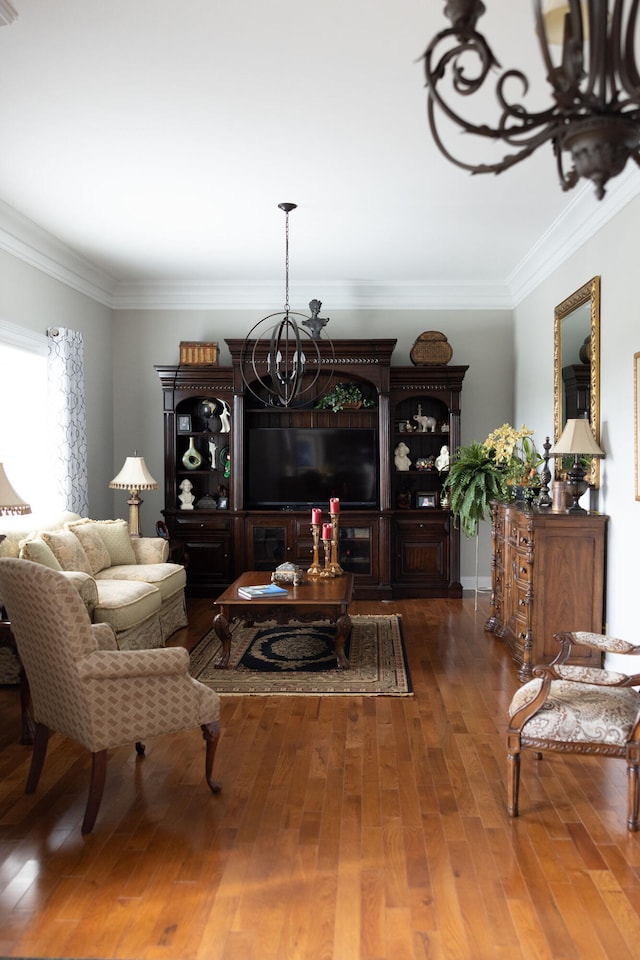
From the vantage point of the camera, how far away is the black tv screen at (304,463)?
7.82 metres

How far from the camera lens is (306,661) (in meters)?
5.24

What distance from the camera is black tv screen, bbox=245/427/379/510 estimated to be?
7.82 meters

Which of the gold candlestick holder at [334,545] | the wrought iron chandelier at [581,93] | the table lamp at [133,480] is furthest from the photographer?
the table lamp at [133,480]

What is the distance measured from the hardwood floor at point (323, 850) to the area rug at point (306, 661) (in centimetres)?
45

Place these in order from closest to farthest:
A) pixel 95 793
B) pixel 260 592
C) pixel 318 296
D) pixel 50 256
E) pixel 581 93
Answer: pixel 581 93 < pixel 95 793 < pixel 260 592 < pixel 50 256 < pixel 318 296

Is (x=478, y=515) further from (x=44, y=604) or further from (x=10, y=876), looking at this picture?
(x=10, y=876)

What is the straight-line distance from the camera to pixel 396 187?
4.95 m

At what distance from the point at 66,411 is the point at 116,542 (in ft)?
3.80

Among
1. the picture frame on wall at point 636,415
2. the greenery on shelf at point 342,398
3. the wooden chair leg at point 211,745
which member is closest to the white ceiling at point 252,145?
the greenery on shelf at point 342,398

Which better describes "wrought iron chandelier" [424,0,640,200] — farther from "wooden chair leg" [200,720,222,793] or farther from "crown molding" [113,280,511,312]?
"crown molding" [113,280,511,312]

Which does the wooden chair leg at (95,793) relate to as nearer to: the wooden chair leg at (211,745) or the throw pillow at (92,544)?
the wooden chair leg at (211,745)

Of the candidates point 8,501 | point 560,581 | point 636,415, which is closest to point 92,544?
point 8,501

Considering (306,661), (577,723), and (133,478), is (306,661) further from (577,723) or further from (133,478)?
(133,478)

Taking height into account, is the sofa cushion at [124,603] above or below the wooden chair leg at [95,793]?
above
